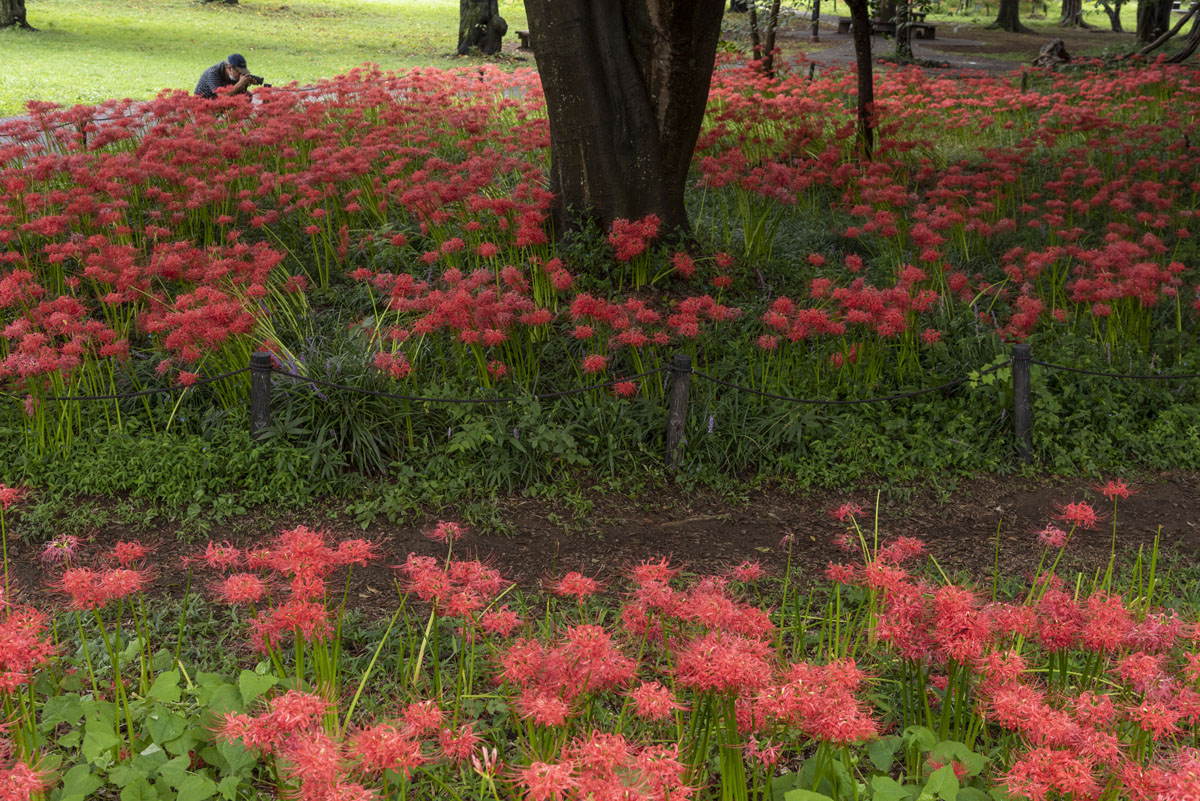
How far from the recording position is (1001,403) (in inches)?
227

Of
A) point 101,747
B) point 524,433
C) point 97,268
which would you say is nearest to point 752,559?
point 524,433

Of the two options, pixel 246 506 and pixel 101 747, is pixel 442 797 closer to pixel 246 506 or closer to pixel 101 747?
pixel 101 747

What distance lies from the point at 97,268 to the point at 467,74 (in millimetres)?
6952

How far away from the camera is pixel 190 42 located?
80.9ft

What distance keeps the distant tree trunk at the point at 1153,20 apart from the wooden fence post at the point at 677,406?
79.4ft

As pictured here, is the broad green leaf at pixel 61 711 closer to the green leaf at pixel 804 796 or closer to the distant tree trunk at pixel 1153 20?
the green leaf at pixel 804 796

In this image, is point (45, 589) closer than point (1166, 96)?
Yes

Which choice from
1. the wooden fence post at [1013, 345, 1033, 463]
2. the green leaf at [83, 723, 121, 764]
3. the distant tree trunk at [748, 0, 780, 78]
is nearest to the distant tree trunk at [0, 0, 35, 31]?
the distant tree trunk at [748, 0, 780, 78]

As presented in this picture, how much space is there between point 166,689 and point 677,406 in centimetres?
314

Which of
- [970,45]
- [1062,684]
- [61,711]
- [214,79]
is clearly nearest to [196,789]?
[61,711]

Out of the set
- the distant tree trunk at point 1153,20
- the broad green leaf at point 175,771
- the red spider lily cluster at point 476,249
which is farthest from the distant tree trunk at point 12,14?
the distant tree trunk at point 1153,20

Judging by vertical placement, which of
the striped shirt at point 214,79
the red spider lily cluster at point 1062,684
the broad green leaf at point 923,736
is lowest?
the broad green leaf at point 923,736

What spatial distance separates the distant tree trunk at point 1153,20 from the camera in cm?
2391

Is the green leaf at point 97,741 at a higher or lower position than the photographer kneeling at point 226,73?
lower
